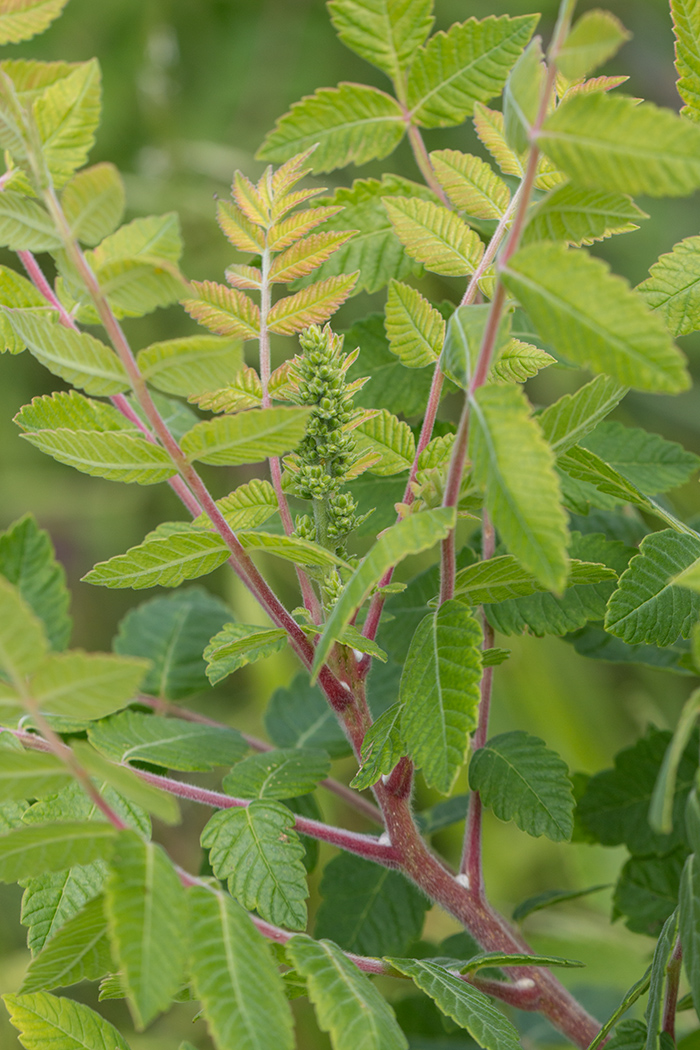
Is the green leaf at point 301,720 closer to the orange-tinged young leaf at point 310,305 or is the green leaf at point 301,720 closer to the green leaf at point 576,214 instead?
the orange-tinged young leaf at point 310,305

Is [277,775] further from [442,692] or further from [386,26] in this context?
[386,26]

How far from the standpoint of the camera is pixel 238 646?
0.50 metres

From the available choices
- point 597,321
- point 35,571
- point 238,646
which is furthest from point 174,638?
point 597,321

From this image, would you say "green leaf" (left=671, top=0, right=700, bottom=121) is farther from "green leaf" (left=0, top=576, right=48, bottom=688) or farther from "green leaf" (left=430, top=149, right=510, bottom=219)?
"green leaf" (left=0, top=576, right=48, bottom=688)

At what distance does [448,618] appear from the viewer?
1.57 ft

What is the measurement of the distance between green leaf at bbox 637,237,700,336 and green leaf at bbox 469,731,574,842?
0.27 meters

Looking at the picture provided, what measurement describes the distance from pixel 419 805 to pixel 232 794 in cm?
84

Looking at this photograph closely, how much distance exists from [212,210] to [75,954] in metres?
1.48

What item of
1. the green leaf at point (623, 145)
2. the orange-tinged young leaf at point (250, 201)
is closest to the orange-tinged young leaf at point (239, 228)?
the orange-tinged young leaf at point (250, 201)

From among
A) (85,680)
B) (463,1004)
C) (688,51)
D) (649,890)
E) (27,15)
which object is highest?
(27,15)

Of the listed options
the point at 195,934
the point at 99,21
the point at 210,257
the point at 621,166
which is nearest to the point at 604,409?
the point at 621,166

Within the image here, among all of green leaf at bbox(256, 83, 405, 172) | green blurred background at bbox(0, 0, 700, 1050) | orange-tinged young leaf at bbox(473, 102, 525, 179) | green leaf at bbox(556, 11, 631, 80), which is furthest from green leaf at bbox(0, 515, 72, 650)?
green blurred background at bbox(0, 0, 700, 1050)

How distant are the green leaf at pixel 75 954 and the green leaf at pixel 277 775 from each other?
0.41 ft

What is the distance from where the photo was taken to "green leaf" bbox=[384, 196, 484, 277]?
553 millimetres
